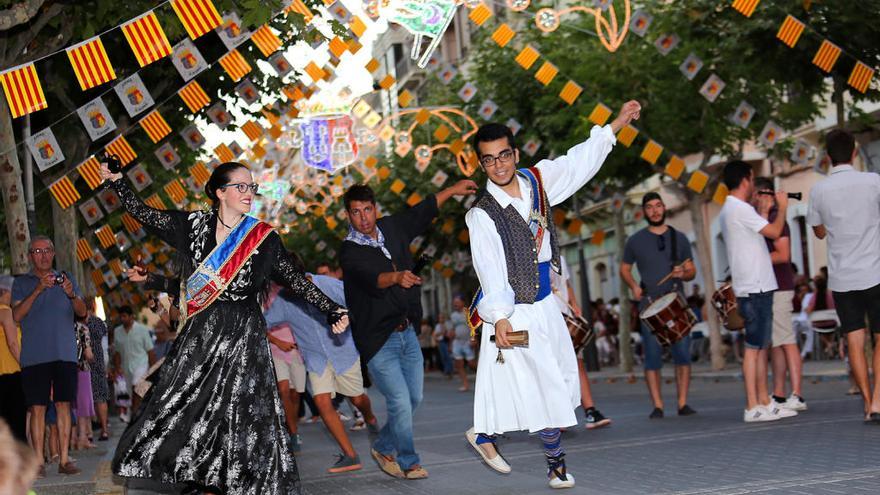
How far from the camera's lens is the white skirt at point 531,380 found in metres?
→ 7.99

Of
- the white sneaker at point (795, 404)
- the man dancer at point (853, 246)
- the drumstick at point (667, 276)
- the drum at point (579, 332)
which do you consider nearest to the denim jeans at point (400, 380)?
the drum at point (579, 332)

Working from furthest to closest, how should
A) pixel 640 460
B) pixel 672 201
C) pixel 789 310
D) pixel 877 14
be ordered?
pixel 672 201
pixel 877 14
pixel 789 310
pixel 640 460

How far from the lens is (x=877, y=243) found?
1120 centimetres

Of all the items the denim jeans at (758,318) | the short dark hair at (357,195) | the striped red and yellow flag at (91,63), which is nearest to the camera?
the short dark hair at (357,195)

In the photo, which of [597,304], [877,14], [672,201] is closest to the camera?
[877,14]

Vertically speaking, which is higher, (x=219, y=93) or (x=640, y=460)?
(x=219, y=93)

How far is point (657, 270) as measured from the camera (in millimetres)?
13336

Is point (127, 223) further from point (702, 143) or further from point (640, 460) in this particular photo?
point (640, 460)

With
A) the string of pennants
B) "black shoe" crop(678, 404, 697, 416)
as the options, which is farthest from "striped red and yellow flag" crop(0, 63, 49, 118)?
the string of pennants

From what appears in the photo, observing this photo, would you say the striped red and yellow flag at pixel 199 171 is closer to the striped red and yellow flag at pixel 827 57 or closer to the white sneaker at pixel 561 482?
the striped red and yellow flag at pixel 827 57

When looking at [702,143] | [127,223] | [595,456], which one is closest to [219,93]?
[127,223]

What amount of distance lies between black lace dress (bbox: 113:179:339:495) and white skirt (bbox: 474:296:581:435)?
1.01 m

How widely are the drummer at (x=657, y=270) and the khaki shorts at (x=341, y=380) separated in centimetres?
289

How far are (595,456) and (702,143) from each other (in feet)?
62.0
